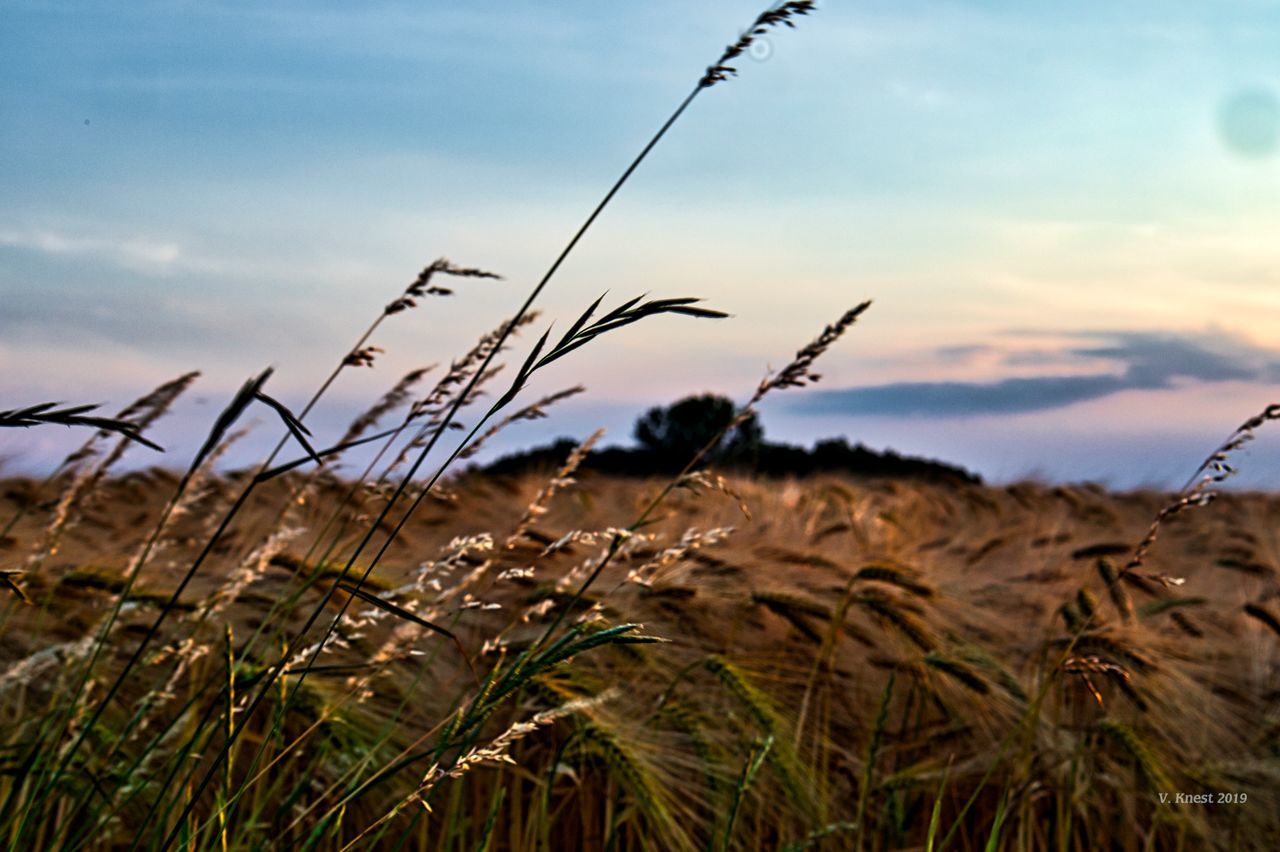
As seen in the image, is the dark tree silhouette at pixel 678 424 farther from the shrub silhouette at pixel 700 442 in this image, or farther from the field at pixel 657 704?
the field at pixel 657 704

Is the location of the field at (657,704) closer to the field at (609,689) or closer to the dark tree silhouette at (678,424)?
the field at (609,689)

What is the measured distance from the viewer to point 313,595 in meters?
2.99

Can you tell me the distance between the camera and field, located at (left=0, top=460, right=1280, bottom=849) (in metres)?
2.07

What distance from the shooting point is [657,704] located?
2650mm

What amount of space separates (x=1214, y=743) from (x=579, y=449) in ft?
8.69

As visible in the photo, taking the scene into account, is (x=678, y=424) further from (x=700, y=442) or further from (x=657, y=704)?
(x=657, y=704)

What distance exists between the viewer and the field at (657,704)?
6.80 feet

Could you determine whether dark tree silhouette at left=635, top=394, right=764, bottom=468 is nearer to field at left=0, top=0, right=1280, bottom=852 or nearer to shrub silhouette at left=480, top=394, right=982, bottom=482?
shrub silhouette at left=480, top=394, right=982, bottom=482

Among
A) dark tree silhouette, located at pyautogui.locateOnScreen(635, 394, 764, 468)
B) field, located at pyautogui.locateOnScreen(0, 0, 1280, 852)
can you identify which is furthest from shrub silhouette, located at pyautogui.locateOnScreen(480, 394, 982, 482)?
field, located at pyautogui.locateOnScreen(0, 0, 1280, 852)

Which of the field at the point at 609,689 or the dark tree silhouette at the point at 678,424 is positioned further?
the dark tree silhouette at the point at 678,424

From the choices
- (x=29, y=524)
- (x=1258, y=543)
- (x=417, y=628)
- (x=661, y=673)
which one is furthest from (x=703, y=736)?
(x=1258, y=543)

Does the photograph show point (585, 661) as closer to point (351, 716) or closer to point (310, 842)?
point (351, 716)

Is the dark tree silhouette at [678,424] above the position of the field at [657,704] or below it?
above

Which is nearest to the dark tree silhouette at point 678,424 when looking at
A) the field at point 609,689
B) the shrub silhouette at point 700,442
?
the shrub silhouette at point 700,442
